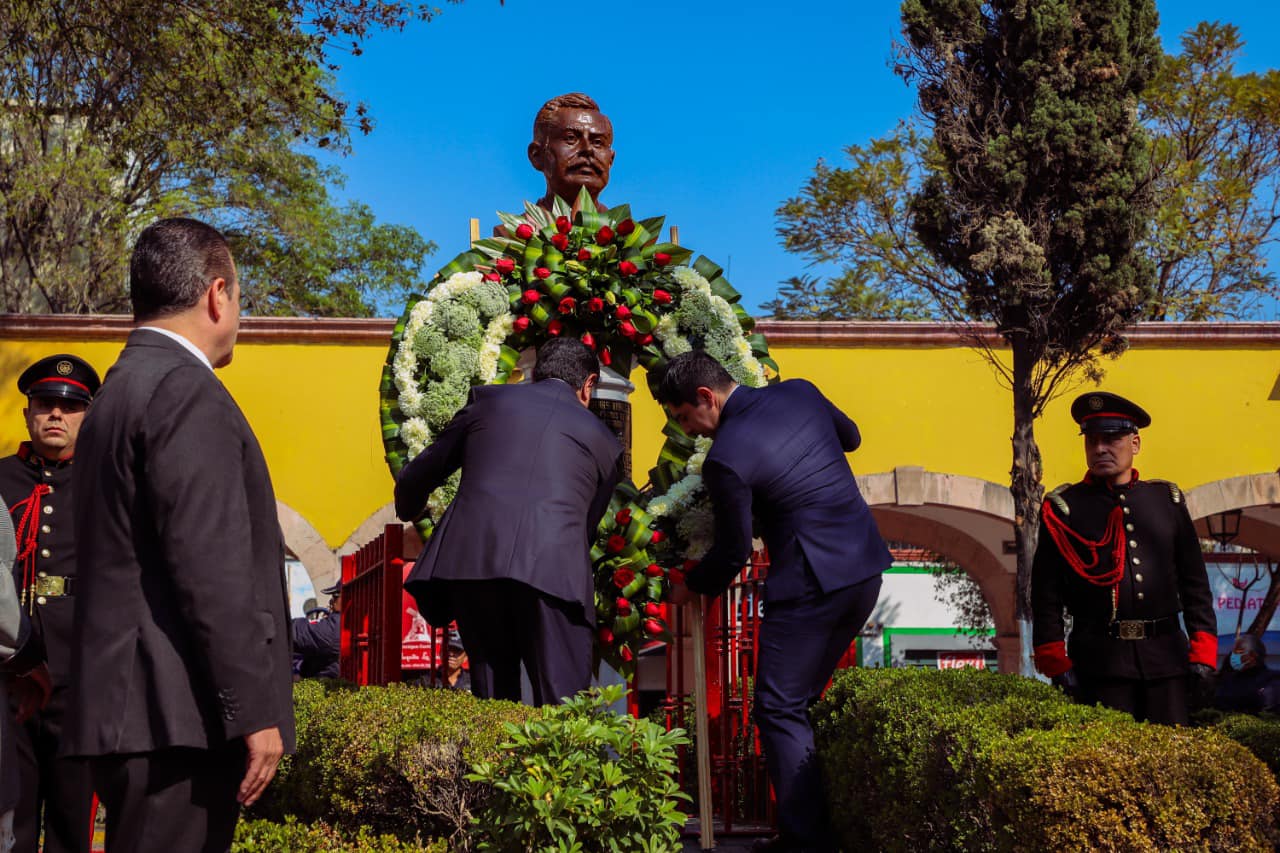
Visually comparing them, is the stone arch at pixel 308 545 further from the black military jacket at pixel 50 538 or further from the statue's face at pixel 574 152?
the black military jacket at pixel 50 538

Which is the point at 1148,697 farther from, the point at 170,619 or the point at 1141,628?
the point at 170,619

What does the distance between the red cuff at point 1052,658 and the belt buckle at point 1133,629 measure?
0.75 ft

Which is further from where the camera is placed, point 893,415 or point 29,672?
point 893,415

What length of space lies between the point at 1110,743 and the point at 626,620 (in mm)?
2674

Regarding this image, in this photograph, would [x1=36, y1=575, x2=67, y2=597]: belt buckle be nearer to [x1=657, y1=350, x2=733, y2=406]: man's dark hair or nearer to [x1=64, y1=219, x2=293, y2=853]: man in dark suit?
[x1=64, y1=219, x2=293, y2=853]: man in dark suit

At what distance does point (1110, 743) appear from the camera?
3.43 m

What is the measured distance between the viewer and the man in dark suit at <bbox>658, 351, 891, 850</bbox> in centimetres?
480

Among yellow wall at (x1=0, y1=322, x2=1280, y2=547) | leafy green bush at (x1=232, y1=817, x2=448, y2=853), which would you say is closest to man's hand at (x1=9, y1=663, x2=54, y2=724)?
leafy green bush at (x1=232, y1=817, x2=448, y2=853)

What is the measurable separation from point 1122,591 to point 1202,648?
Result: 0.36m

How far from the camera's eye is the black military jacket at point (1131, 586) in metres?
5.12

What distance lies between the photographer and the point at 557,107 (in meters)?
7.16

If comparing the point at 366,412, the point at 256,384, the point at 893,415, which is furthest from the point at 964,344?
the point at 256,384

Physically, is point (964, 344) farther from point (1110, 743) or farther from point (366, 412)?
point (1110, 743)

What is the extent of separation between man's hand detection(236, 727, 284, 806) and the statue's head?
4.84m
